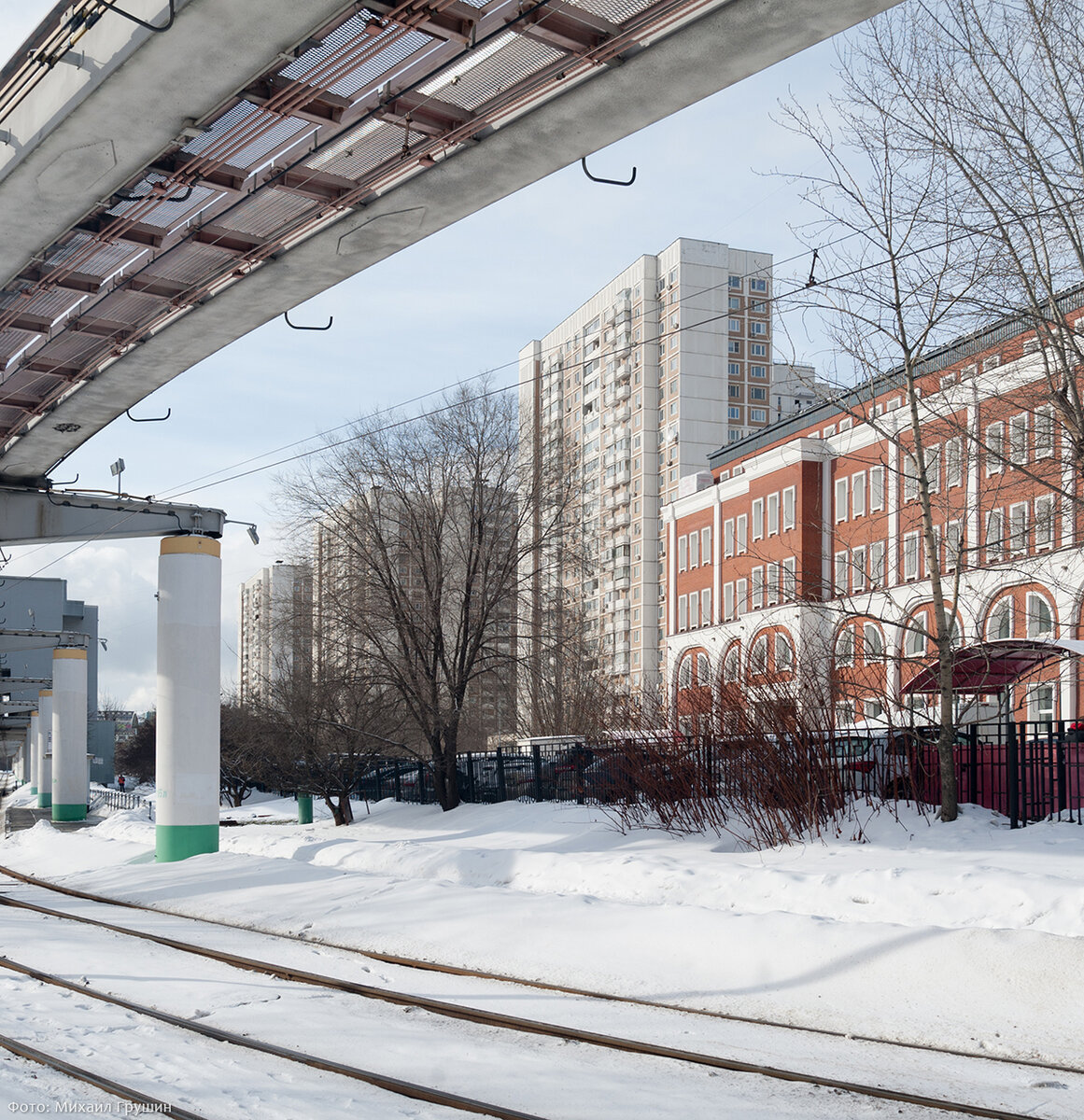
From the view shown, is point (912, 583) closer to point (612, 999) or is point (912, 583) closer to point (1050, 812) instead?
point (1050, 812)

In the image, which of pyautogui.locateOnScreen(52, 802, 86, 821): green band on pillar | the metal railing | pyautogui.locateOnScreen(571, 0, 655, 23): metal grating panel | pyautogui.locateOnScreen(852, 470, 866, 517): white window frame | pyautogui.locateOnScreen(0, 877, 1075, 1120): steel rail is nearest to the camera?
pyautogui.locateOnScreen(0, 877, 1075, 1120): steel rail

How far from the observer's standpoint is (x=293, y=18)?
28.8ft

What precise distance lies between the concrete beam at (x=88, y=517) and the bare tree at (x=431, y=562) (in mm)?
5984

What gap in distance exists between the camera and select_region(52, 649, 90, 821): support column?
4406 cm

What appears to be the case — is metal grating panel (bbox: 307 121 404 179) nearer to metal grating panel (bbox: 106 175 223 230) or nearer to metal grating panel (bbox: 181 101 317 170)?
metal grating panel (bbox: 181 101 317 170)

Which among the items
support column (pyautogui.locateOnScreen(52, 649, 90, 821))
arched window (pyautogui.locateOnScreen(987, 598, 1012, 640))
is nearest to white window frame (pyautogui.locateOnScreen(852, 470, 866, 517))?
arched window (pyautogui.locateOnScreen(987, 598, 1012, 640))

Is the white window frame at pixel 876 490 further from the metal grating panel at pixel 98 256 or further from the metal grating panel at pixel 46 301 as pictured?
the metal grating panel at pixel 98 256

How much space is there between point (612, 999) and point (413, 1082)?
3184 millimetres

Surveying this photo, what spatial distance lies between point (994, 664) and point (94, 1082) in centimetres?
1558

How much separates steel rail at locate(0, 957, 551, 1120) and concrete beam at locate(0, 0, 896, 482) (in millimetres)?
7359

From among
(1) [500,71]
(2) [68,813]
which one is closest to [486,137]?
(1) [500,71]

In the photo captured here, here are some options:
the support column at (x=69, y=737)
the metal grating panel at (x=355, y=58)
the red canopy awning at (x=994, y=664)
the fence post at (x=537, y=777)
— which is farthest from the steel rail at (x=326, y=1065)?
the support column at (x=69, y=737)

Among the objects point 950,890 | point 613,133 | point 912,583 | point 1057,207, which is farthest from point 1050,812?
point 912,583

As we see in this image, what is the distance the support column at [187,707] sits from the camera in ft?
74.8
